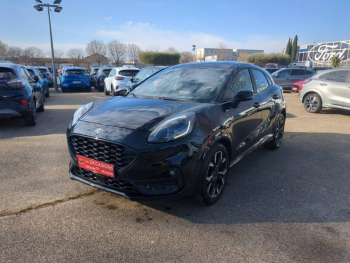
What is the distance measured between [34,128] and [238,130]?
213 inches

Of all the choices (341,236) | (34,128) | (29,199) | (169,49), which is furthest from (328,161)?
(169,49)

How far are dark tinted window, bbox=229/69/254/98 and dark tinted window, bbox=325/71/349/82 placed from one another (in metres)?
6.37

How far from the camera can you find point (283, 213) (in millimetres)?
3035

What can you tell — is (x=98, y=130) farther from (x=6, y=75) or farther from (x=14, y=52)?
(x=14, y=52)

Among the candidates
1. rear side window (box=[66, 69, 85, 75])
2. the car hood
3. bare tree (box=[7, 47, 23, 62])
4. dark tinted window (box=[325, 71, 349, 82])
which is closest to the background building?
dark tinted window (box=[325, 71, 349, 82])

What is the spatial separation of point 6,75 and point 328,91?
974 cm

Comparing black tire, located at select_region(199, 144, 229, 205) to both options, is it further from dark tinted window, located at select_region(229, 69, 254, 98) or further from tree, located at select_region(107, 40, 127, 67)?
tree, located at select_region(107, 40, 127, 67)

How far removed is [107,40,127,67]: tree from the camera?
51.2m

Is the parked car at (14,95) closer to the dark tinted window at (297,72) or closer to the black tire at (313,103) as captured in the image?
the black tire at (313,103)

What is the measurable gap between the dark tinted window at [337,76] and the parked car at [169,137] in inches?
258

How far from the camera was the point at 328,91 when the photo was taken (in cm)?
909

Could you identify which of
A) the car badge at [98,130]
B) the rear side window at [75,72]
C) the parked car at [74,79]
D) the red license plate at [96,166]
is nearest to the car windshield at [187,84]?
the car badge at [98,130]

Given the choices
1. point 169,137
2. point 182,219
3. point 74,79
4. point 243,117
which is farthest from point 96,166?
point 74,79

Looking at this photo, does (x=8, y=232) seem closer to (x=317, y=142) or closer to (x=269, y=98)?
(x=269, y=98)
